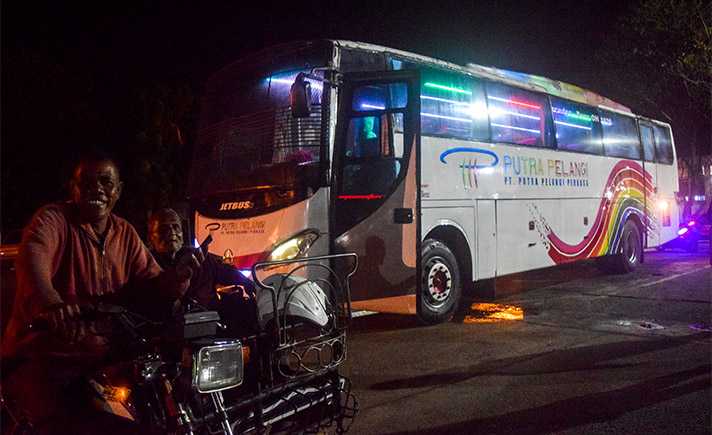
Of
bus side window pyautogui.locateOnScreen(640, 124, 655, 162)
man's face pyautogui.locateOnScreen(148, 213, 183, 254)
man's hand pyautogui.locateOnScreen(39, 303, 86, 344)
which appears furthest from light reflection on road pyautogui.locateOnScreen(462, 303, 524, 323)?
bus side window pyautogui.locateOnScreen(640, 124, 655, 162)

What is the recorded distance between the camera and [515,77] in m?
9.67

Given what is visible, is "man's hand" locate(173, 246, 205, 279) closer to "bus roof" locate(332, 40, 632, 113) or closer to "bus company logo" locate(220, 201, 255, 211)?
"bus company logo" locate(220, 201, 255, 211)

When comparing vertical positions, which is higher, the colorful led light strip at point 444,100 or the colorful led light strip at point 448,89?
the colorful led light strip at point 448,89

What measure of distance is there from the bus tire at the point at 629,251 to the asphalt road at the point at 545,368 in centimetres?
295

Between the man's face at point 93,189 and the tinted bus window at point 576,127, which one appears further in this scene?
the tinted bus window at point 576,127

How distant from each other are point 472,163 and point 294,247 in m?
3.17

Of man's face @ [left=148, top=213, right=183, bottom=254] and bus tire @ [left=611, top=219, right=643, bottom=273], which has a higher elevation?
man's face @ [left=148, top=213, right=183, bottom=254]

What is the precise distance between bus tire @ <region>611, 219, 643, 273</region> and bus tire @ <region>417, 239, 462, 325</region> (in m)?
6.02

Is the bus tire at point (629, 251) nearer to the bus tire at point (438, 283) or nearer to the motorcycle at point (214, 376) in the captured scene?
the bus tire at point (438, 283)

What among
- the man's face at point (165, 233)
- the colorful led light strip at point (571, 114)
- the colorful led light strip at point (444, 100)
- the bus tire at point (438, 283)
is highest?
the colorful led light strip at point (571, 114)

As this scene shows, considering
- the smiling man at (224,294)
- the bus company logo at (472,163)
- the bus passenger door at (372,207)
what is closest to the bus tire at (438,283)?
the bus passenger door at (372,207)

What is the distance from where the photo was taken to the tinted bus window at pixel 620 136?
465 inches

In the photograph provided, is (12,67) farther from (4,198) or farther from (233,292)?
(233,292)

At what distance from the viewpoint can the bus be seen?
6.64 m
